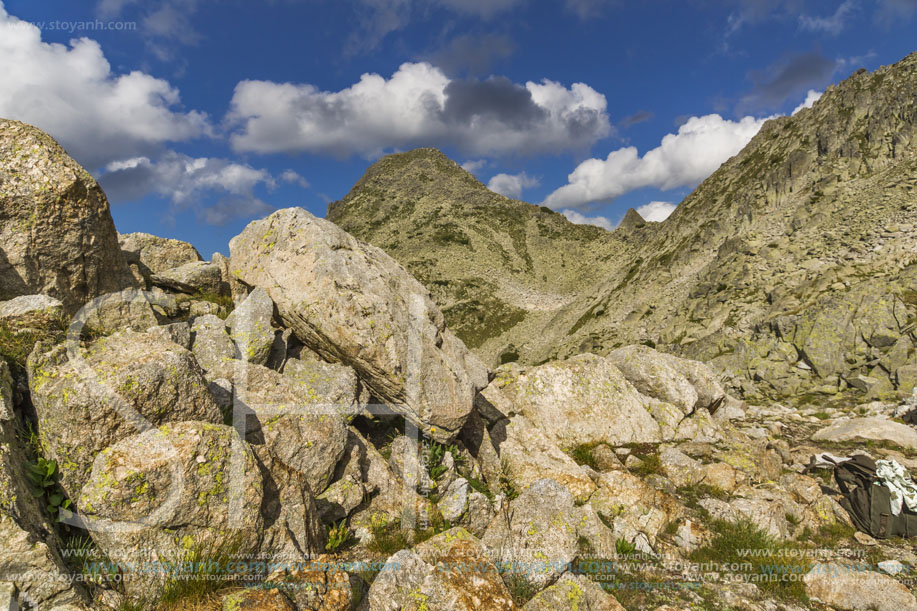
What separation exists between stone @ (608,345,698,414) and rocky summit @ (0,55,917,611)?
97 mm

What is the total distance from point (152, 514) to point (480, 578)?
4.84 metres

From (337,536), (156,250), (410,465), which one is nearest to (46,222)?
(156,250)

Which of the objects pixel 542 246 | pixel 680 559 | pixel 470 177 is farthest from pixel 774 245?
pixel 470 177

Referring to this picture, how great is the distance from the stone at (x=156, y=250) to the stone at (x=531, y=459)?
1191 cm

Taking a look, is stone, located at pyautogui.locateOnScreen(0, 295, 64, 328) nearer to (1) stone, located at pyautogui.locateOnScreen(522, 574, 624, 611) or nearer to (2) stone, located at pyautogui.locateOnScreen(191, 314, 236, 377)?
(2) stone, located at pyautogui.locateOnScreen(191, 314, 236, 377)

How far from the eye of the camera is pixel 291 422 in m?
8.31

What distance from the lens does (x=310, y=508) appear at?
24.1 ft

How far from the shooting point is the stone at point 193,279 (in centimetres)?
1183

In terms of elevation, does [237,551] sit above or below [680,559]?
above

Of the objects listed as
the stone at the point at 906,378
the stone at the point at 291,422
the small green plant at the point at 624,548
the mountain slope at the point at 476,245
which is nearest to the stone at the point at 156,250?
the stone at the point at 291,422

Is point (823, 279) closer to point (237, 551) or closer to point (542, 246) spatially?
point (237, 551)

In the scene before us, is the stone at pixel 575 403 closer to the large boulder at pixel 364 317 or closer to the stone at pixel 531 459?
the stone at pixel 531 459

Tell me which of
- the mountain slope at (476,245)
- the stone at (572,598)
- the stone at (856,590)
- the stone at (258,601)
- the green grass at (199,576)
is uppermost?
the mountain slope at (476,245)

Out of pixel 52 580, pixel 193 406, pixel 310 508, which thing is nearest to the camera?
pixel 52 580
